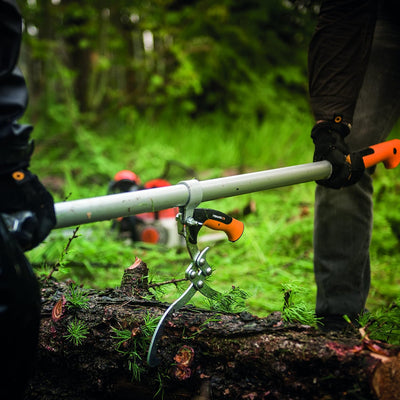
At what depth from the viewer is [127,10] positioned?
215 inches

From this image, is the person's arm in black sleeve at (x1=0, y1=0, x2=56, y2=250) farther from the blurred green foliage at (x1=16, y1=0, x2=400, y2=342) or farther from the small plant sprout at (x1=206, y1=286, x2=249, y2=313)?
the blurred green foliage at (x1=16, y1=0, x2=400, y2=342)

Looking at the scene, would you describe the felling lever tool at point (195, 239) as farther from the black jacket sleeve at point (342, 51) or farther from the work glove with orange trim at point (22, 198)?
the black jacket sleeve at point (342, 51)

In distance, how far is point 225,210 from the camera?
3.40m

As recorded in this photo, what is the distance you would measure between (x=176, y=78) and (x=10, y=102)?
17.3 ft

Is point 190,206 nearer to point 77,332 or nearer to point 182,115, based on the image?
point 77,332

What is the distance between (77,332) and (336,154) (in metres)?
1.08

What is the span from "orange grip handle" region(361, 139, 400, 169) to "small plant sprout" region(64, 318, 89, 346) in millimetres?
1172

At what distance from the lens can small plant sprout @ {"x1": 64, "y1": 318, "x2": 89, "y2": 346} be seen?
116 centimetres

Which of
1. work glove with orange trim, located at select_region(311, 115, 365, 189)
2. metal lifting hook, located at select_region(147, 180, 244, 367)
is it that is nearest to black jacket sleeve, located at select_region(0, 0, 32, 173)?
metal lifting hook, located at select_region(147, 180, 244, 367)

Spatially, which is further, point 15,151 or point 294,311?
point 294,311

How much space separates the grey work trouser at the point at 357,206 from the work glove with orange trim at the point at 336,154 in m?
0.25

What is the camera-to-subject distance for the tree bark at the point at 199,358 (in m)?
1.00

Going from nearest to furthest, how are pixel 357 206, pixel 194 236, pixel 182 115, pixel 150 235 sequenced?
pixel 194 236
pixel 357 206
pixel 150 235
pixel 182 115

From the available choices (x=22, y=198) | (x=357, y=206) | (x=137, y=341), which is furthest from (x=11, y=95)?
(x=357, y=206)
